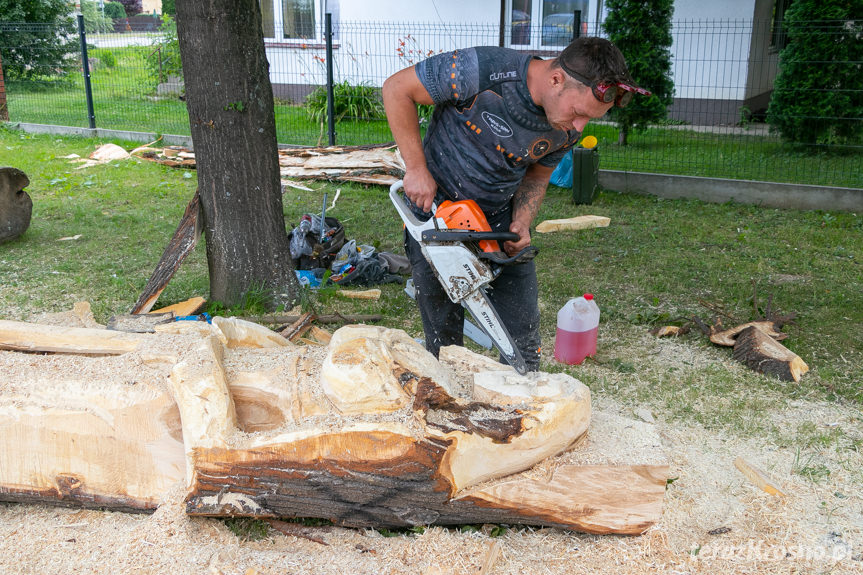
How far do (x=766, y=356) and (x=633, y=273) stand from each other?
5.85 ft

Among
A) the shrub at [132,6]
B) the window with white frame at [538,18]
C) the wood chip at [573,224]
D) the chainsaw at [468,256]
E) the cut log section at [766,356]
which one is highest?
the shrub at [132,6]

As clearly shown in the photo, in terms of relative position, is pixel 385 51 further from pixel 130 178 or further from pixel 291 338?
pixel 291 338

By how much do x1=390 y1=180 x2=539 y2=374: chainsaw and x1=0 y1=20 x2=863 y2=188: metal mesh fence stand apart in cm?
688

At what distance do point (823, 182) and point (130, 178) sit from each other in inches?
335

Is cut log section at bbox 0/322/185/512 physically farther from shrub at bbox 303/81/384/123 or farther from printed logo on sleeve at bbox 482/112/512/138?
shrub at bbox 303/81/384/123

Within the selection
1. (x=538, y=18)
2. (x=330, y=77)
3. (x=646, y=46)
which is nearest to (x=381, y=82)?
(x=330, y=77)

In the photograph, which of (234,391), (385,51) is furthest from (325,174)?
(234,391)

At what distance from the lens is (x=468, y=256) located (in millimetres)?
2668

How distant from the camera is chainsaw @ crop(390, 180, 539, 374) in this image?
267 cm

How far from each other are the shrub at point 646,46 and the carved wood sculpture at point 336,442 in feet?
27.7

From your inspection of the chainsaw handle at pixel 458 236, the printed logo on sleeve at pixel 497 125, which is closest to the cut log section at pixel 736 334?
the chainsaw handle at pixel 458 236

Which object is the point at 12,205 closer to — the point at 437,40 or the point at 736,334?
the point at 736,334

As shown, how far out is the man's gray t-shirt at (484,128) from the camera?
105 inches

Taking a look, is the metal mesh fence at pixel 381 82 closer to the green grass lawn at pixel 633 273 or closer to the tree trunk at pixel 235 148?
the green grass lawn at pixel 633 273
